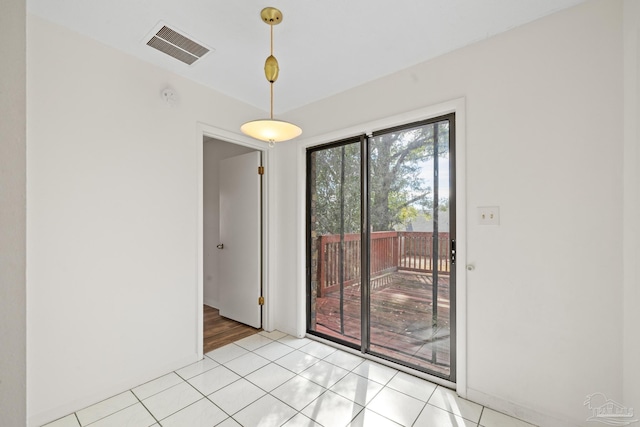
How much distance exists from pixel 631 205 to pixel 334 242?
6.98ft

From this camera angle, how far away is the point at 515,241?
72.6 inches

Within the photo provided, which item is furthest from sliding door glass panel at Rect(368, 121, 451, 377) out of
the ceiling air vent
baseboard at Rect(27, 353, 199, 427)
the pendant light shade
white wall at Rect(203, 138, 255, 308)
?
white wall at Rect(203, 138, 255, 308)

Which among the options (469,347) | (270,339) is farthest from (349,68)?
(270,339)

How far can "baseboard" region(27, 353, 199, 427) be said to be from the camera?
173 centimetres

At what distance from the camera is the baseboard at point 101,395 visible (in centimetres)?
173

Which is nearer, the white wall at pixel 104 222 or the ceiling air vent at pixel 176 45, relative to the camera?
the white wall at pixel 104 222

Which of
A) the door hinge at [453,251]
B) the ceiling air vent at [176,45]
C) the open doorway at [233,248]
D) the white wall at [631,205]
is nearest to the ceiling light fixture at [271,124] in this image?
the ceiling air vent at [176,45]

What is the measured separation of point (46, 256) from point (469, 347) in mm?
2969

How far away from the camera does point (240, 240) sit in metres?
3.49

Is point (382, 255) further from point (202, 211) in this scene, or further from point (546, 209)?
point (202, 211)

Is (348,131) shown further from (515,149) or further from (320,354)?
(320,354)

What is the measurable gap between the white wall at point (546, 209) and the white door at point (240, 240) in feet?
7.38

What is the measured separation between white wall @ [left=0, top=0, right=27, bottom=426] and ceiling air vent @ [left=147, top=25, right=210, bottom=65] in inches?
50.9

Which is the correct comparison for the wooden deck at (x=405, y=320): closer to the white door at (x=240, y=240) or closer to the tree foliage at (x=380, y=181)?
the tree foliage at (x=380, y=181)
